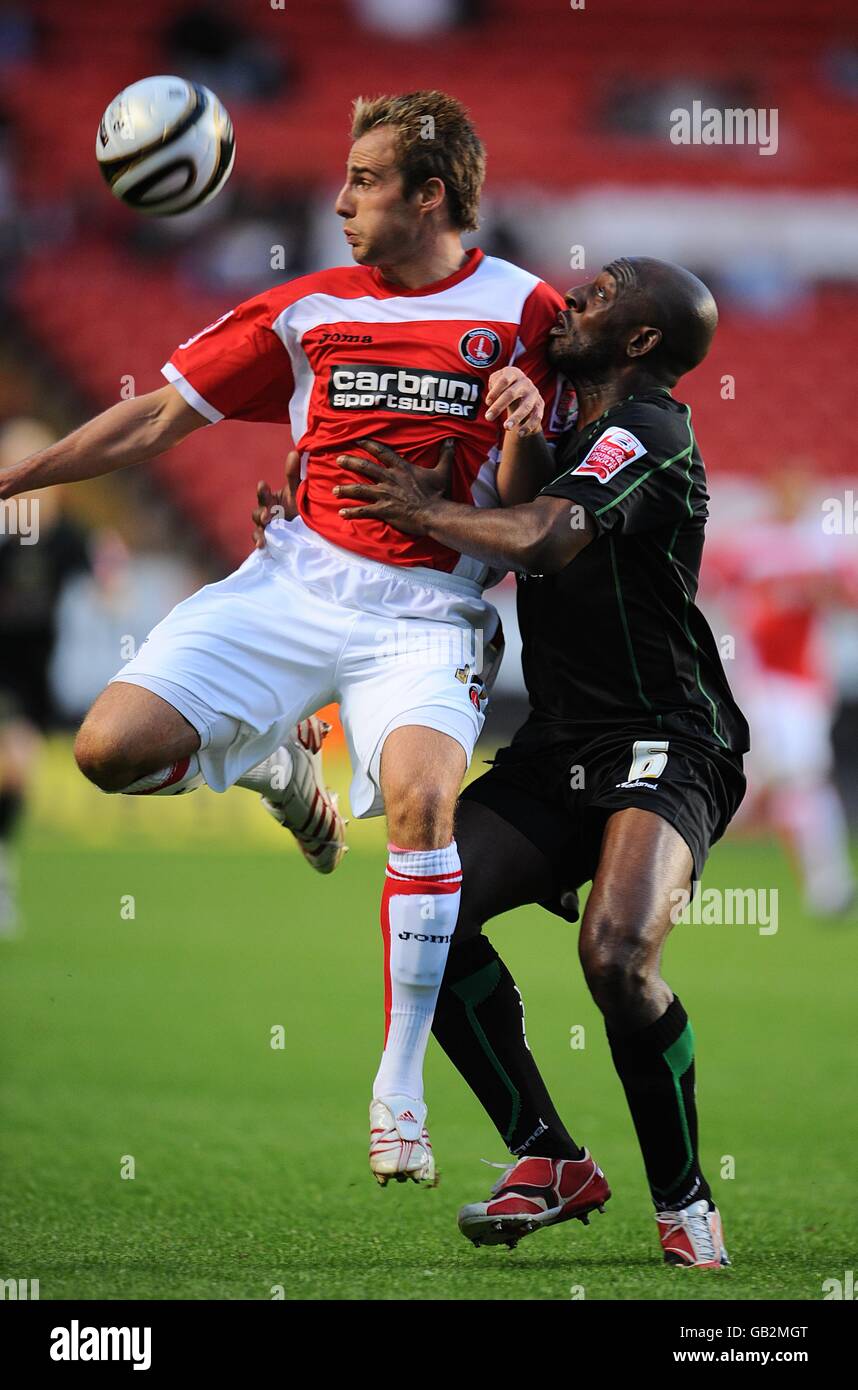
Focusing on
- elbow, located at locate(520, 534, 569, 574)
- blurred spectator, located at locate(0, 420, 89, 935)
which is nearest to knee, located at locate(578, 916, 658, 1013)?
elbow, located at locate(520, 534, 569, 574)

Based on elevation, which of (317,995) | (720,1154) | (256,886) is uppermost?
(256,886)

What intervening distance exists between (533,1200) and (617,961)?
72cm

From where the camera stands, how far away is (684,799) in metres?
4.27

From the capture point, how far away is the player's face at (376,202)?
4.44 meters

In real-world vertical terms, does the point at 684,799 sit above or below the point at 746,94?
below

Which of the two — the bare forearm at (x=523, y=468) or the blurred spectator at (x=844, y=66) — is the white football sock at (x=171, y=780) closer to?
the bare forearm at (x=523, y=468)

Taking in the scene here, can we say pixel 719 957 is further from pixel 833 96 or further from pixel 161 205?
pixel 833 96

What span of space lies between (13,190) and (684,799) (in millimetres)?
15884

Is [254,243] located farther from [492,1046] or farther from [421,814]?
[421,814]

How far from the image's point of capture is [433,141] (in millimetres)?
4488

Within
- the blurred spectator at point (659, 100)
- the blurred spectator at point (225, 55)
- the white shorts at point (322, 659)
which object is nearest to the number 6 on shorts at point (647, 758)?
the white shorts at point (322, 659)

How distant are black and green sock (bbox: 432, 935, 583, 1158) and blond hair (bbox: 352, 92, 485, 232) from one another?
1908 mm

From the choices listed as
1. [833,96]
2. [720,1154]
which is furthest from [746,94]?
[720,1154]

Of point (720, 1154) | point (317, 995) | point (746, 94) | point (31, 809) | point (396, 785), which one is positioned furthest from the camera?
point (746, 94)
